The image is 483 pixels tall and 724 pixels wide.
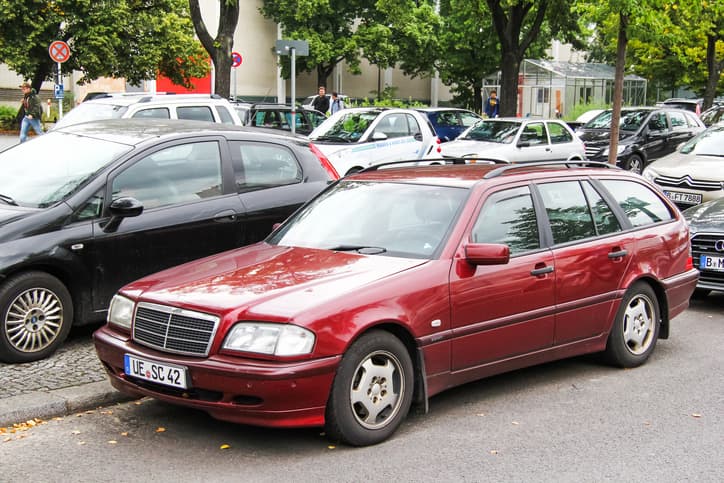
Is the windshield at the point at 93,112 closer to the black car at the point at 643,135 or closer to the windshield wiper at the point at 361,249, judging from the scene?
the windshield wiper at the point at 361,249

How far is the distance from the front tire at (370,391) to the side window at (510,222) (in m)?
1.06

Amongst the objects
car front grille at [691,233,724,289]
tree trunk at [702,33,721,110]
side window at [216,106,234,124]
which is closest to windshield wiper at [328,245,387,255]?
car front grille at [691,233,724,289]

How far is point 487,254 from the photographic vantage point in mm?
5520

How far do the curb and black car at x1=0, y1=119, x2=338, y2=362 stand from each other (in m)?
0.85

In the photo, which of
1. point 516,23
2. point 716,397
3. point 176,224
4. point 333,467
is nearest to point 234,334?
point 333,467

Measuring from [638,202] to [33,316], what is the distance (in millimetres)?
4697

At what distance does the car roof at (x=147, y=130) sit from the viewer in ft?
25.7

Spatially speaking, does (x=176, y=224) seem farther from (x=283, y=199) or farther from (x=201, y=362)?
(x=201, y=362)

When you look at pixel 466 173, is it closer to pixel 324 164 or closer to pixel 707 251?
pixel 324 164

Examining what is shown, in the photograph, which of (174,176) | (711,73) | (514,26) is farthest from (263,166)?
(711,73)

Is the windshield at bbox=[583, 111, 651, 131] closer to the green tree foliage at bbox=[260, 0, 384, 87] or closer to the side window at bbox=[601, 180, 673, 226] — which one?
the side window at bbox=[601, 180, 673, 226]

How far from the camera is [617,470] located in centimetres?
486

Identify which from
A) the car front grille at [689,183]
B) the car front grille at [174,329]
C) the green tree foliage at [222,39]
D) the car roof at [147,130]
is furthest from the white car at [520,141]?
the car front grille at [174,329]

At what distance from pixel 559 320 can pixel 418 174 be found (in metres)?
1.41
